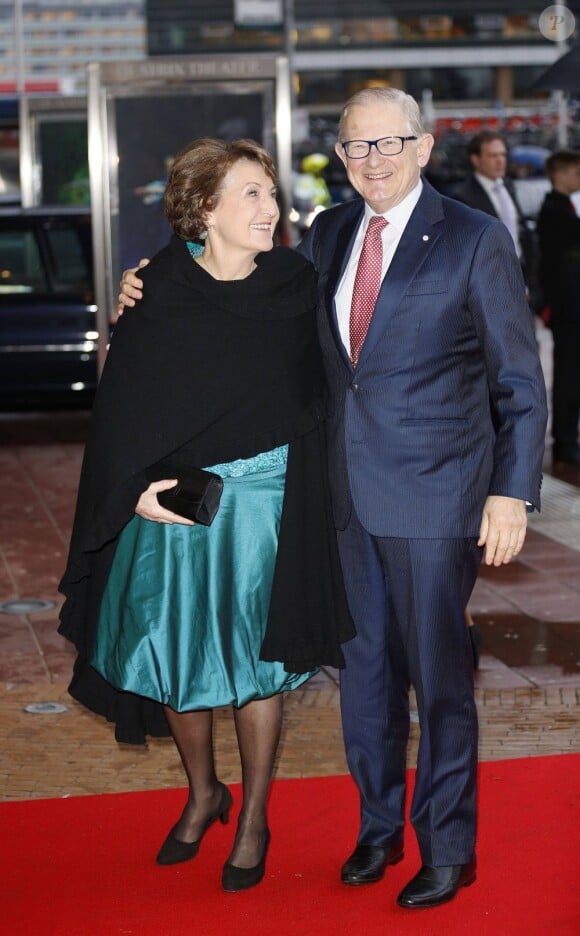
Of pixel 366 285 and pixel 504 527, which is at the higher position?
pixel 366 285

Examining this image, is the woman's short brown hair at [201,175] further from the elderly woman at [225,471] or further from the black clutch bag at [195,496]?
the black clutch bag at [195,496]

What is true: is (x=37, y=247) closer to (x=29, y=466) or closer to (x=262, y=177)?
(x=29, y=466)

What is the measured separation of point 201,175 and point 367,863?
1.74 metres

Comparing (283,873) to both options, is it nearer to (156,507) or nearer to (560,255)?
(156,507)

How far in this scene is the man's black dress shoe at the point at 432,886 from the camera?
11.7 feet

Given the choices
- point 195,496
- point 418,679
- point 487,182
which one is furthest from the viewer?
point 487,182

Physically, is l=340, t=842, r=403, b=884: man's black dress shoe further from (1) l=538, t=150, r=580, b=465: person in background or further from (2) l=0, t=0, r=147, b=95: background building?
(2) l=0, t=0, r=147, b=95: background building

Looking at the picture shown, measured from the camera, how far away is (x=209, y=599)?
12.1 ft

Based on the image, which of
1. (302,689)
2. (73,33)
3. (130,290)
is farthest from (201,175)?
(73,33)

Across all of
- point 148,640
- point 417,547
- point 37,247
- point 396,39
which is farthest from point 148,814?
point 396,39

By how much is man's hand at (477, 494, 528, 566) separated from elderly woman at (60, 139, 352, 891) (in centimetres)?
43

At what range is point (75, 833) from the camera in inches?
162

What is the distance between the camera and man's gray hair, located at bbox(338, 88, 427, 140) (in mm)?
3486

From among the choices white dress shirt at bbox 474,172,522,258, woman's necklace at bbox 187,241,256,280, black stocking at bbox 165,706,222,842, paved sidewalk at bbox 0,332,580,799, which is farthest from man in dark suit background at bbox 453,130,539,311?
black stocking at bbox 165,706,222,842
